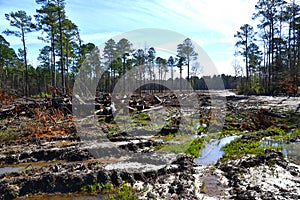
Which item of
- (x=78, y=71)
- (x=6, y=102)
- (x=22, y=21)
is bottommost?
(x=6, y=102)

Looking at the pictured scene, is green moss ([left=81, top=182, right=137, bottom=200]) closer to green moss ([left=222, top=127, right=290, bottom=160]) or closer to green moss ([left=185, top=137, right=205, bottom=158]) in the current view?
green moss ([left=185, top=137, right=205, bottom=158])

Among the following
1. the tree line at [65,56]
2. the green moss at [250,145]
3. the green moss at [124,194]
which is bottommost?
the green moss at [124,194]

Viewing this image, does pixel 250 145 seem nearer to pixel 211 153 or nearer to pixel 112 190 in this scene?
pixel 211 153

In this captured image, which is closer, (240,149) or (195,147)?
(240,149)

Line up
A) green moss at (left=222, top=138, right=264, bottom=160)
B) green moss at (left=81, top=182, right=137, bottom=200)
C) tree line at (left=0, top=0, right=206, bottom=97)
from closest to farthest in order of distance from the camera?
green moss at (left=81, top=182, right=137, bottom=200), green moss at (left=222, top=138, right=264, bottom=160), tree line at (left=0, top=0, right=206, bottom=97)

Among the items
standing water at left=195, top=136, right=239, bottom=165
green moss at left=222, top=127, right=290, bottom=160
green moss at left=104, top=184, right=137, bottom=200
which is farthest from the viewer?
green moss at left=222, top=127, right=290, bottom=160

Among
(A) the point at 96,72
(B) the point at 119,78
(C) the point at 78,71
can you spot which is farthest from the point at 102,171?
(B) the point at 119,78

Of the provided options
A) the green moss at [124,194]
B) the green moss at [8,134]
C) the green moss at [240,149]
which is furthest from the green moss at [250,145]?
the green moss at [8,134]

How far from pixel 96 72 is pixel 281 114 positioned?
45.0 meters

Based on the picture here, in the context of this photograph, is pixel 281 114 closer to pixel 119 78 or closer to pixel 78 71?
pixel 78 71

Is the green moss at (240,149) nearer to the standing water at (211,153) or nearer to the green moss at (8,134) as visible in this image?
the standing water at (211,153)

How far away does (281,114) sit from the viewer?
16500 millimetres

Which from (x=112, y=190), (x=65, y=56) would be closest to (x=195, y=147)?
(x=112, y=190)

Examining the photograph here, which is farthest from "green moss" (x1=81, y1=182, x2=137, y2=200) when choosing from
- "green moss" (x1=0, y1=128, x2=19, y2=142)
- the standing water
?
"green moss" (x1=0, y1=128, x2=19, y2=142)
